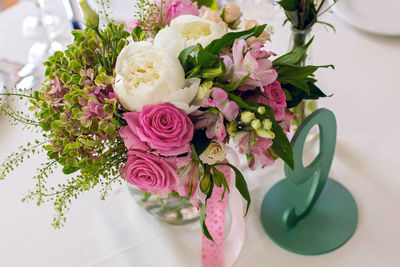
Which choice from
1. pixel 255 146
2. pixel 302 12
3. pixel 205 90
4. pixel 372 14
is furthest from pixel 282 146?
pixel 372 14

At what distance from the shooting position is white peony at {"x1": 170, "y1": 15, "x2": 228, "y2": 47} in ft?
2.18

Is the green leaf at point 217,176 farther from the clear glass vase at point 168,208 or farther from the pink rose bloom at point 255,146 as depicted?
the clear glass vase at point 168,208

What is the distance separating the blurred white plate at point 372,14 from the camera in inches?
46.6

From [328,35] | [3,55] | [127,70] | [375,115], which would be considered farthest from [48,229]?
[328,35]

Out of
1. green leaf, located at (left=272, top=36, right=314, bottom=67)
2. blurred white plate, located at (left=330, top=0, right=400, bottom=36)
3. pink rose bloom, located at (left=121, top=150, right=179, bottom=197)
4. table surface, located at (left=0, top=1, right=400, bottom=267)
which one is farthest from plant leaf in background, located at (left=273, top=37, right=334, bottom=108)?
blurred white plate, located at (left=330, top=0, right=400, bottom=36)

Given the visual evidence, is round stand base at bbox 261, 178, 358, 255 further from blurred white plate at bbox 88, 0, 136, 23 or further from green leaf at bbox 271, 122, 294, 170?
blurred white plate at bbox 88, 0, 136, 23

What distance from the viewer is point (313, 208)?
0.91 metres

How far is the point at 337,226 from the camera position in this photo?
87 centimetres

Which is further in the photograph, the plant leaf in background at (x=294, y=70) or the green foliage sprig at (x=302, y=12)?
the green foliage sprig at (x=302, y=12)

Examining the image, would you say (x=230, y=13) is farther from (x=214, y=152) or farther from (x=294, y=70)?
(x=214, y=152)

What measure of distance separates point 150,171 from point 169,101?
0.12 metres

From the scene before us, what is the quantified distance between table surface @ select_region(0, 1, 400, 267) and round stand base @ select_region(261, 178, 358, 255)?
15 mm

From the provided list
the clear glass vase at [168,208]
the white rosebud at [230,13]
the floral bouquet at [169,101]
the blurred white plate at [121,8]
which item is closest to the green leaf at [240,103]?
the floral bouquet at [169,101]

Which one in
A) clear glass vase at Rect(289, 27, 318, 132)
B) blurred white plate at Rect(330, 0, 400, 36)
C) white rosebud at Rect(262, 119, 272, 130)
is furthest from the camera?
blurred white plate at Rect(330, 0, 400, 36)
